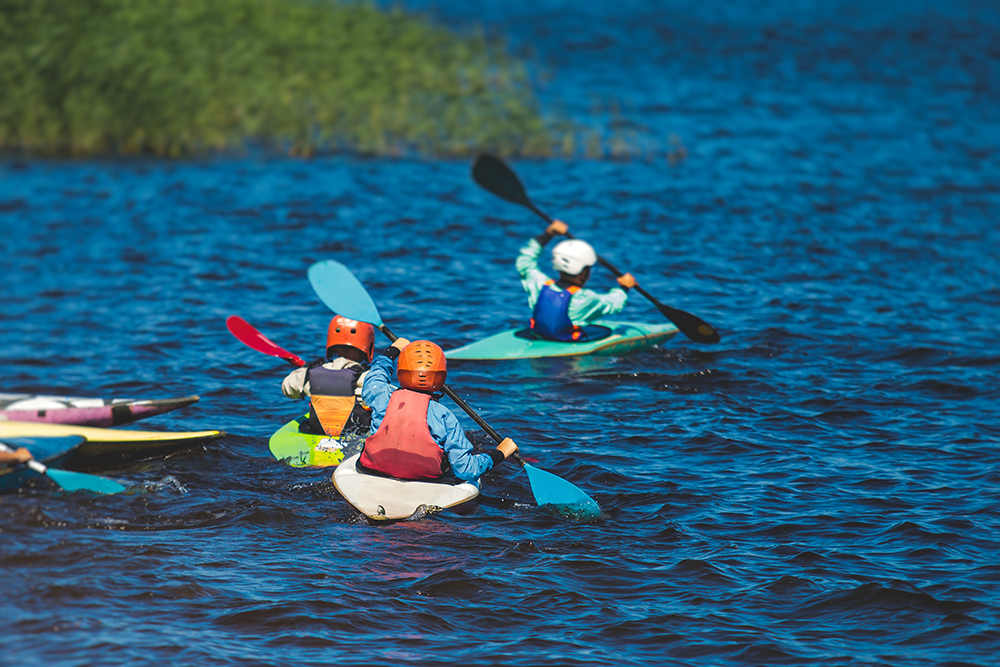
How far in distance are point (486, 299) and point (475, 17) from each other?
10922mm

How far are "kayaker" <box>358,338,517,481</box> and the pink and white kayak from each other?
166 cm

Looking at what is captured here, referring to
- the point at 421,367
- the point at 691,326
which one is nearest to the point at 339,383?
the point at 421,367

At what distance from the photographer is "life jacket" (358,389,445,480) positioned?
21.8 feet

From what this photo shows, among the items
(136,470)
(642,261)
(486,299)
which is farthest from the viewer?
(642,261)

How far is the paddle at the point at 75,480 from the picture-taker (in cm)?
622

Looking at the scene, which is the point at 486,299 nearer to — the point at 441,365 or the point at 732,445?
the point at 732,445

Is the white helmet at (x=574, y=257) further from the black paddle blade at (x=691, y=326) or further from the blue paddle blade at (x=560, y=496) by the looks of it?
the blue paddle blade at (x=560, y=496)

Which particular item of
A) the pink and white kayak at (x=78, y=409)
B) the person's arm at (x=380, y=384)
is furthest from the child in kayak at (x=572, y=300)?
→ the pink and white kayak at (x=78, y=409)

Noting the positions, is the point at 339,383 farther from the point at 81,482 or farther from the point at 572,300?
the point at 572,300

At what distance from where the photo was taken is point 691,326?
1037 cm

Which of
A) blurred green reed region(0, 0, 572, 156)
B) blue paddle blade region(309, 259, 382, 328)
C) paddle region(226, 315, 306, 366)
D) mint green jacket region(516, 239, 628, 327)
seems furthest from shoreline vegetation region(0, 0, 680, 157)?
paddle region(226, 315, 306, 366)

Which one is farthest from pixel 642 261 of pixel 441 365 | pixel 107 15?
pixel 107 15

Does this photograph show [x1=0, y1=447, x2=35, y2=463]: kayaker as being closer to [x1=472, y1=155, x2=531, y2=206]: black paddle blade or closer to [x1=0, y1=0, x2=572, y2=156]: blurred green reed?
[x1=472, y1=155, x2=531, y2=206]: black paddle blade

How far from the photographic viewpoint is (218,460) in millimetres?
7512
